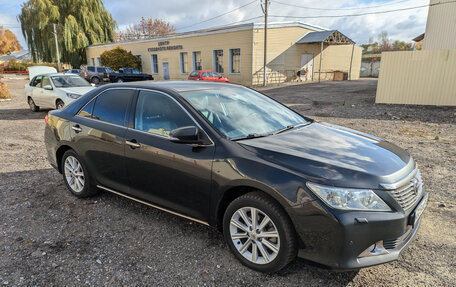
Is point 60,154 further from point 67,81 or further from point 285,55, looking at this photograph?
point 285,55

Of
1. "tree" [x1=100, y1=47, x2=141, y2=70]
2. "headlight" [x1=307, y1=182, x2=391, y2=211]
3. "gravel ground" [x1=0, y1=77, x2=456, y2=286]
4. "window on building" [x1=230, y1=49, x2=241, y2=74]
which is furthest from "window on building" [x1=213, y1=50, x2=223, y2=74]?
"headlight" [x1=307, y1=182, x2=391, y2=211]

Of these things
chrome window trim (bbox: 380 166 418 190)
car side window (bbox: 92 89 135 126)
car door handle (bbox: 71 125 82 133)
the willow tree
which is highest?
the willow tree

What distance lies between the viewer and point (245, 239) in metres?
2.83

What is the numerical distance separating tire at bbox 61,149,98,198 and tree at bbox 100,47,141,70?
3509 cm

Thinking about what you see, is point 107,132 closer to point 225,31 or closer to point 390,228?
point 390,228

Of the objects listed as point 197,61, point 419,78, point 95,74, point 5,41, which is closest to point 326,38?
point 197,61

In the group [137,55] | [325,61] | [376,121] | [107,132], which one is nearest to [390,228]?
[107,132]

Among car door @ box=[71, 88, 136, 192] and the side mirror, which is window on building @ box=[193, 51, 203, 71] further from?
the side mirror

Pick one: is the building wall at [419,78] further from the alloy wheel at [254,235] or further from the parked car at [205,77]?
the parked car at [205,77]

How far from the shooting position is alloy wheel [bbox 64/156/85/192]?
4.21 m

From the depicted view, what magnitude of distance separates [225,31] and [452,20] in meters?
17.7

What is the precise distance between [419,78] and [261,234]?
12131 millimetres

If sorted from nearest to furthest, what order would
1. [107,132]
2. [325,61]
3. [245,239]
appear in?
[245,239] → [107,132] → [325,61]

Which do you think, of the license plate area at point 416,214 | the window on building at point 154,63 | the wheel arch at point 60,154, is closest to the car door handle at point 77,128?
the wheel arch at point 60,154
